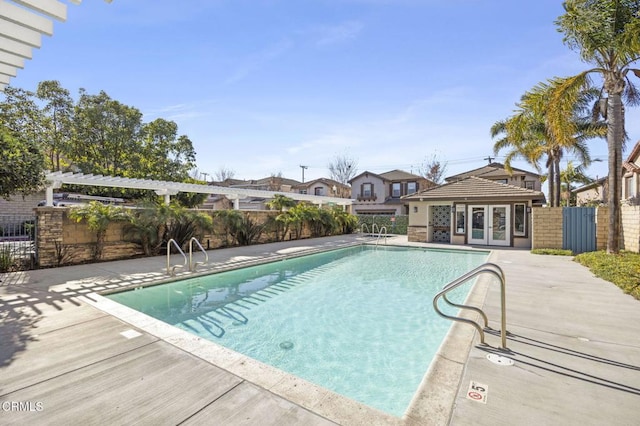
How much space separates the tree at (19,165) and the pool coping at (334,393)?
16.5ft

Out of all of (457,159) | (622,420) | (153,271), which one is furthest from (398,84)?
(457,159)

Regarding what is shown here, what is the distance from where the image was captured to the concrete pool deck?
2539mm

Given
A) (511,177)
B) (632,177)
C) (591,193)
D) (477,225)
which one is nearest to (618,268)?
(477,225)

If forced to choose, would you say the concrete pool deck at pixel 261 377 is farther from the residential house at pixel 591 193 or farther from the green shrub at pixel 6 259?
the residential house at pixel 591 193

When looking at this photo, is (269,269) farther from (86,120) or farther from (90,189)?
(86,120)

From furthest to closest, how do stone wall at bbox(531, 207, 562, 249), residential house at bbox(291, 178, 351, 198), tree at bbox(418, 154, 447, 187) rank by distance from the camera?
tree at bbox(418, 154, 447, 187), residential house at bbox(291, 178, 351, 198), stone wall at bbox(531, 207, 562, 249)

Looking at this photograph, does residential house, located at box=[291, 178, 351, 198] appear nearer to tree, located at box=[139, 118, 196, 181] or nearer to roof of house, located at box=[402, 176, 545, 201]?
tree, located at box=[139, 118, 196, 181]

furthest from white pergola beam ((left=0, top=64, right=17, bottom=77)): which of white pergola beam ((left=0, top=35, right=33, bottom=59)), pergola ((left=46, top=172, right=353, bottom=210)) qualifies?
pergola ((left=46, top=172, right=353, bottom=210))

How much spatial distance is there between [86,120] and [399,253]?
25.2 meters

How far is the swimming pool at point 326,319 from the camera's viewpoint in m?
4.05

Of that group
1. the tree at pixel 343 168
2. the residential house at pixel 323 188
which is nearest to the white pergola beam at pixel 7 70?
the residential house at pixel 323 188

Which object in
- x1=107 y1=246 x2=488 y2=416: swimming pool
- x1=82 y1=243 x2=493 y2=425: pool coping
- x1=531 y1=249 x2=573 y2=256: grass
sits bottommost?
x1=107 y1=246 x2=488 y2=416: swimming pool

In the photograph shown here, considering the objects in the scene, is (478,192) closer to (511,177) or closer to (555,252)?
(555,252)

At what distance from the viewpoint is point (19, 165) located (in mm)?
7117
